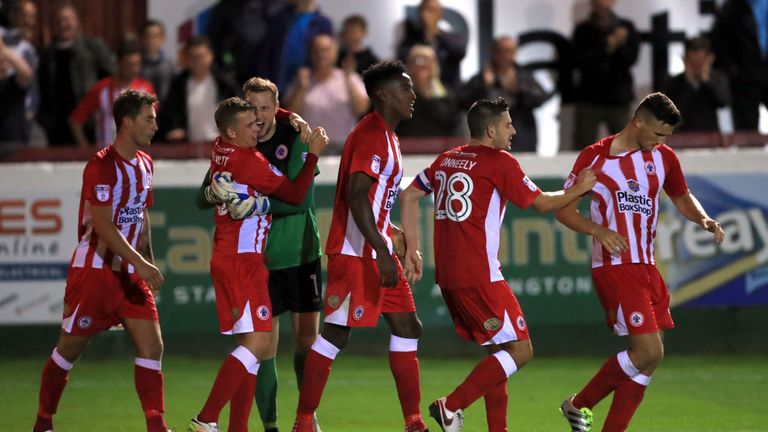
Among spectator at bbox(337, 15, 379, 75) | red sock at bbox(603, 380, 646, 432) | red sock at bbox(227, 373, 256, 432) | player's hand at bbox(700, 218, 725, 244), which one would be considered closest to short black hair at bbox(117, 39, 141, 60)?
spectator at bbox(337, 15, 379, 75)

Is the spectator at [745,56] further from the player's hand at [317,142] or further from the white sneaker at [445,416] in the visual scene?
the white sneaker at [445,416]

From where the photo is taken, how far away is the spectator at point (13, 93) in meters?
12.6

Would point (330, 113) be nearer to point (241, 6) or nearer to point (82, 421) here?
point (241, 6)

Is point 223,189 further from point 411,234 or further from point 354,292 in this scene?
point 411,234

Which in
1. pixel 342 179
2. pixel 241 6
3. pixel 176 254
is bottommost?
pixel 176 254

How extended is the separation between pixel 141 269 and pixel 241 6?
7048mm

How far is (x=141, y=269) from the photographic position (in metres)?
7.41

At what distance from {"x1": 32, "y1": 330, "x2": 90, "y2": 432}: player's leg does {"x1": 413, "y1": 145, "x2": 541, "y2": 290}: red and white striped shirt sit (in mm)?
2223

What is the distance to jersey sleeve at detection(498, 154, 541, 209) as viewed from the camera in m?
7.42

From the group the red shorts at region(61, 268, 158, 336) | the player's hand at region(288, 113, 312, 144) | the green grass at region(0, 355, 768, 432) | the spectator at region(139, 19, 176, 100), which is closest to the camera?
the player's hand at region(288, 113, 312, 144)

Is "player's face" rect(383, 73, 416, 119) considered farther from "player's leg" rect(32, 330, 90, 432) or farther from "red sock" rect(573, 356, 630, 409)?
"player's leg" rect(32, 330, 90, 432)

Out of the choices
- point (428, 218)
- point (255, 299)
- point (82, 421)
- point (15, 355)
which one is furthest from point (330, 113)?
point (255, 299)

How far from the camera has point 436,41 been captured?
44.2ft

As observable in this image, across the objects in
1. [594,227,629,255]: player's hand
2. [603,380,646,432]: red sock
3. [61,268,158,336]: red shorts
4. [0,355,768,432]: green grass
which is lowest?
[0,355,768,432]: green grass
